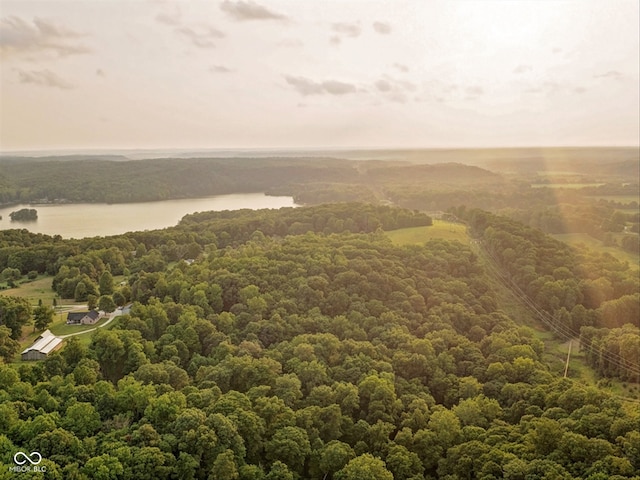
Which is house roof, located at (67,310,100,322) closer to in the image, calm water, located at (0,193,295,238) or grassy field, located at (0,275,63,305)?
grassy field, located at (0,275,63,305)

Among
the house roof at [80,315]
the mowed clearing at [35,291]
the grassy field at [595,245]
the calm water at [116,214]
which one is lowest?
the grassy field at [595,245]

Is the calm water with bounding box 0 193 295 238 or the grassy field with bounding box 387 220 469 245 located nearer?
the grassy field with bounding box 387 220 469 245

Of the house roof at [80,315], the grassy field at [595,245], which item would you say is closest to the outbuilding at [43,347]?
the house roof at [80,315]

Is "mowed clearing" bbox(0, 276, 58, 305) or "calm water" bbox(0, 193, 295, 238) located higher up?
"calm water" bbox(0, 193, 295, 238)

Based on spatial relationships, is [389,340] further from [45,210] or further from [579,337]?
[45,210]

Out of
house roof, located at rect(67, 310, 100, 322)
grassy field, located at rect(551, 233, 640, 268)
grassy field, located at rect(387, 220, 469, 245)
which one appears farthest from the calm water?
grassy field, located at rect(551, 233, 640, 268)

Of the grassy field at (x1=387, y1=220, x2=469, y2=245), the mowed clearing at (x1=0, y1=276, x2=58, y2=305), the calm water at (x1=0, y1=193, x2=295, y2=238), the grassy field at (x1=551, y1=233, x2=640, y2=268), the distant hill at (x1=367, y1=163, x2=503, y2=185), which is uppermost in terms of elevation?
the distant hill at (x1=367, y1=163, x2=503, y2=185)

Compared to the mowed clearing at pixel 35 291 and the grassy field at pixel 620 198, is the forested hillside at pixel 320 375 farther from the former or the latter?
the grassy field at pixel 620 198
